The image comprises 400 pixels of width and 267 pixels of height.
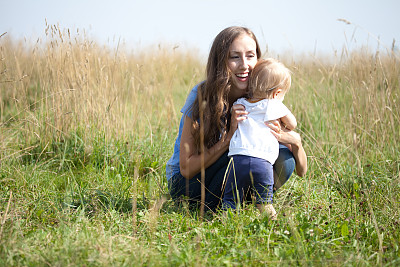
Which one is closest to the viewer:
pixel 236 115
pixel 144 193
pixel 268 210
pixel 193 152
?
pixel 268 210

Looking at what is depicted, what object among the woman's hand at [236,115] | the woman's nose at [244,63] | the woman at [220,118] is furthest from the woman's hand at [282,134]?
the woman's nose at [244,63]

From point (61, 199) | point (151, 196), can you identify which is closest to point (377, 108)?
point (151, 196)

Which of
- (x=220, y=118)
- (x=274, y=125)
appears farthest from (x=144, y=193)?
(x=274, y=125)

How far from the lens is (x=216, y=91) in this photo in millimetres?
2357

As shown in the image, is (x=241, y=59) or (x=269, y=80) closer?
(x=269, y=80)

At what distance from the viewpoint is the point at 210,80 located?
2.39 metres

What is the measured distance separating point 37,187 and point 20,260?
42.6 inches

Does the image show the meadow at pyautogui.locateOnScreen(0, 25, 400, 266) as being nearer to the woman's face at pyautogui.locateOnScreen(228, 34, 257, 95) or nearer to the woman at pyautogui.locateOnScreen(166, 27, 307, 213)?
the woman at pyautogui.locateOnScreen(166, 27, 307, 213)

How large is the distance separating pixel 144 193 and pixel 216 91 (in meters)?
0.97

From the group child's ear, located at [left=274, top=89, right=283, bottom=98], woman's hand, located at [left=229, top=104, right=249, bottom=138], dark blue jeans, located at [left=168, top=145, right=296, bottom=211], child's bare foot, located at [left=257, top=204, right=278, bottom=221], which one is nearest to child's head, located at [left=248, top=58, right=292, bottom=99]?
child's ear, located at [left=274, top=89, right=283, bottom=98]

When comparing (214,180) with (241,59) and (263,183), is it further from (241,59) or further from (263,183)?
(241,59)

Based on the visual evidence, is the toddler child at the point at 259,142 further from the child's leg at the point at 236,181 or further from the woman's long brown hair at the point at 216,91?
the woman's long brown hair at the point at 216,91

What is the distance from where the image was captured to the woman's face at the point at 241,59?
7.73 feet

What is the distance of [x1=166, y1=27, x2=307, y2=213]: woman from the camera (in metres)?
2.34
